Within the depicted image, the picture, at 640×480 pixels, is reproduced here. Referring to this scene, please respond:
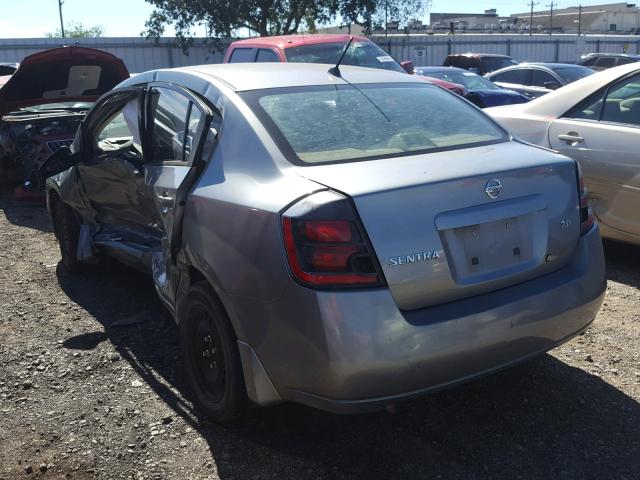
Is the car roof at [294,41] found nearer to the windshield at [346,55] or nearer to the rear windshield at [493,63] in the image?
the windshield at [346,55]

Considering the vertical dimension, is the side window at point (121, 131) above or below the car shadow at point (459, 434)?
above

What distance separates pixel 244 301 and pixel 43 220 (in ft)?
19.4

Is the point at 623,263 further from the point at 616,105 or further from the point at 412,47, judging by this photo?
the point at 412,47

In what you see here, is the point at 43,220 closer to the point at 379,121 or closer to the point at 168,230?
the point at 168,230

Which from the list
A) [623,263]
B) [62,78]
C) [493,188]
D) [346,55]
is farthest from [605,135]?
[62,78]

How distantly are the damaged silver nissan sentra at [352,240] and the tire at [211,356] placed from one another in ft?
0.03

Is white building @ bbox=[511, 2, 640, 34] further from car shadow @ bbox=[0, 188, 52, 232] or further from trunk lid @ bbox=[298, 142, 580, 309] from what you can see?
trunk lid @ bbox=[298, 142, 580, 309]

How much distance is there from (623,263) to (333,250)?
3.74 meters

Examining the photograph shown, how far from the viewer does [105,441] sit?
10.9 ft

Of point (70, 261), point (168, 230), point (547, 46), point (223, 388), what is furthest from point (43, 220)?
point (547, 46)

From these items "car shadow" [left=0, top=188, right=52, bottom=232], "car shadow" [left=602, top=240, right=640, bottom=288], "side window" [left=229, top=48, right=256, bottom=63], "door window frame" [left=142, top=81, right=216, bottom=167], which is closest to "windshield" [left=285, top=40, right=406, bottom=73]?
"side window" [left=229, top=48, right=256, bottom=63]

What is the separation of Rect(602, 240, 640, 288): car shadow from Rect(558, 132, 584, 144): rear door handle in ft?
3.22

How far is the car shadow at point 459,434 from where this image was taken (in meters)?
3.02

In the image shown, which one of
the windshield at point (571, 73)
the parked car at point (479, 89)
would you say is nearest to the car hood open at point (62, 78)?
the parked car at point (479, 89)
